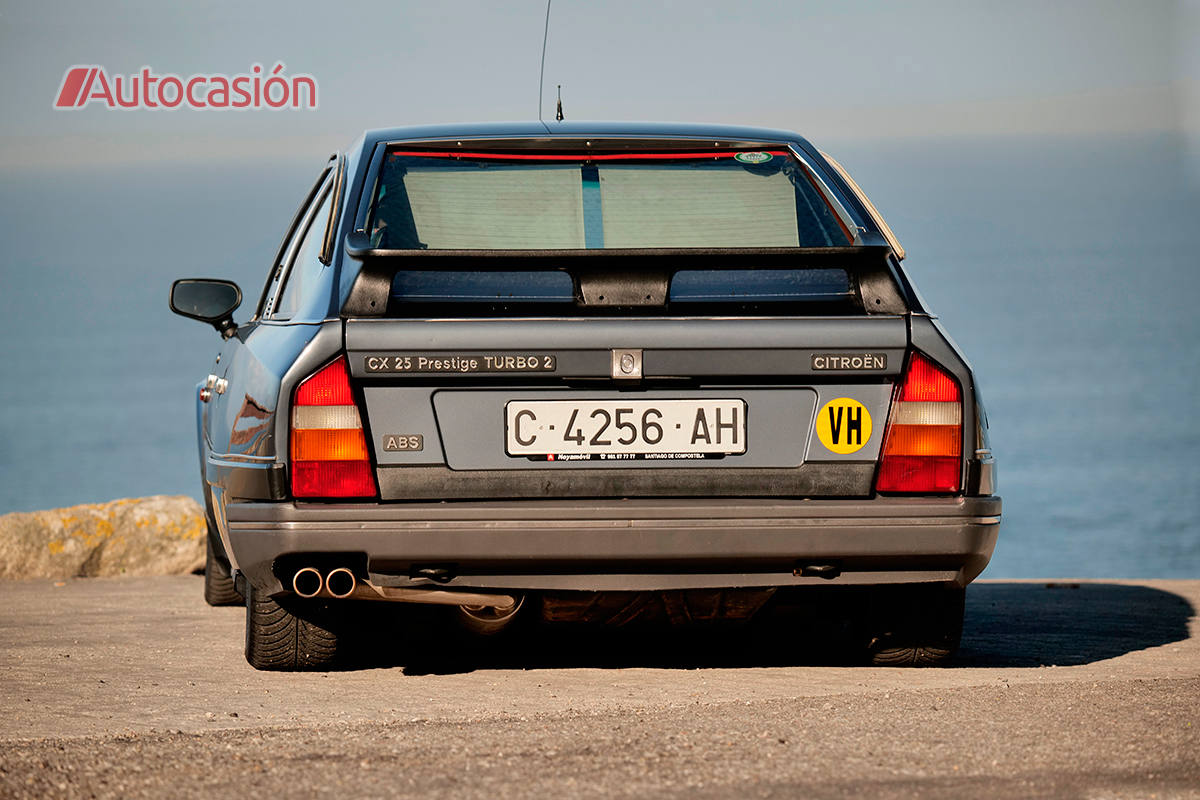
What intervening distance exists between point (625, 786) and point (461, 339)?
145 centimetres

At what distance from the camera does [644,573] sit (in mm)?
4684

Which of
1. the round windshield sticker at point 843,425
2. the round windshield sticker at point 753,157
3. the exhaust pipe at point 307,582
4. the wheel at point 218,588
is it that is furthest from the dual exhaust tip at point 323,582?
the wheel at point 218,588

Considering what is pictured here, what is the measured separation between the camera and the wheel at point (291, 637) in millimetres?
5207

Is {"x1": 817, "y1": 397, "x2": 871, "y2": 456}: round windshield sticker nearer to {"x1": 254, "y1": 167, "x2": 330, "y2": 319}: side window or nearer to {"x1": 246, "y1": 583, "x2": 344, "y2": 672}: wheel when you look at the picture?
{"x1": 246, "y1": 583, "x2": 344, "y2": 672}: wheel

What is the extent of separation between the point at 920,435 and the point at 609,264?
3.13 ft

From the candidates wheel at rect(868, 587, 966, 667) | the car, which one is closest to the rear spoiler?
the car

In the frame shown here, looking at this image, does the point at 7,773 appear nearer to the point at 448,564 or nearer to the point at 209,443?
the point at 448,564

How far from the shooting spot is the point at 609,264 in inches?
187

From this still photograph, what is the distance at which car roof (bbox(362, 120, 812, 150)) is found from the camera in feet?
18.0

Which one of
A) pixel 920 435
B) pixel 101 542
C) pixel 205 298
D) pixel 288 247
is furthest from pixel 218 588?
pixel 920 435

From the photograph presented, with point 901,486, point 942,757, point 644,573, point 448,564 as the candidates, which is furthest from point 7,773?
point 901,486

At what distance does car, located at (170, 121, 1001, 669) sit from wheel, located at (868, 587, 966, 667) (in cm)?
32

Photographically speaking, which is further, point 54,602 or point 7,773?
point 54,602

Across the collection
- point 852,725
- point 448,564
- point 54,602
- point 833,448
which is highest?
point 833,448
